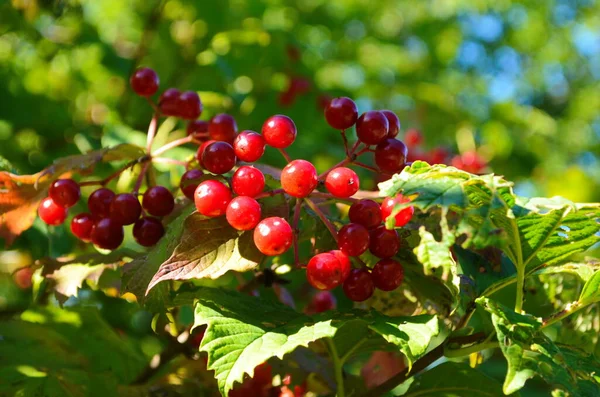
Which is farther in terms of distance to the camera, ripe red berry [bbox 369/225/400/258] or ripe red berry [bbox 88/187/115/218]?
ripe red berry [bbox 88/187/115/218]

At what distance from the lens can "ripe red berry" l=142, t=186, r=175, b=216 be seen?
119cm

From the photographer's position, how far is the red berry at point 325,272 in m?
1.01

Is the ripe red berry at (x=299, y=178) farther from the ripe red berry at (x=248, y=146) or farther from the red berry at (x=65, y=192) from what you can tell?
the red berry at (x=65, y=192)

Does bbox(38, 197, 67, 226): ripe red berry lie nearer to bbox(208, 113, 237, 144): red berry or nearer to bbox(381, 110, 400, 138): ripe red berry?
bbox(208, 113, 237, 144): red berry

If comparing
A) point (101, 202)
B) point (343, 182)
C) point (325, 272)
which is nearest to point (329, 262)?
point (325, 272)

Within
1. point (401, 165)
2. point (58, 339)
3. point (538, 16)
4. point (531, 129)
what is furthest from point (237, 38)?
point (538, 16)

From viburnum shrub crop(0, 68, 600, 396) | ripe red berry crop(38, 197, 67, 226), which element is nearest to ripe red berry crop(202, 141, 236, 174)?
viburnum shrub crop(0, 68, 600, 396)

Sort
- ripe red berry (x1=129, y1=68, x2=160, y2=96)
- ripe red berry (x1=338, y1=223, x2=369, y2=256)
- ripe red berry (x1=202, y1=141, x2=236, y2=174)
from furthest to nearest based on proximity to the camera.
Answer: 1. ripe red berry (x1=129, y1=68, x2=160, y2=96)
2. ripe red berry (x1=202, y1=141, x2=236, y2=174)
3. ripe red berry (x1=338, y1=223, x2=369, y2=256)

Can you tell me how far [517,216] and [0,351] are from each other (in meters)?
1.10

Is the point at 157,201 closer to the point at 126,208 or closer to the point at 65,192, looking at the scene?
the point at 126,208

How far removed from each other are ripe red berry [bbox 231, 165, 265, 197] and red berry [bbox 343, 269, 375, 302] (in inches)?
8.1

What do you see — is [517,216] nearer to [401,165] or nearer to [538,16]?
[401,165]

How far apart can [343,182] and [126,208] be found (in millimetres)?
397

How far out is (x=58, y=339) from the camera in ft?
5.11
